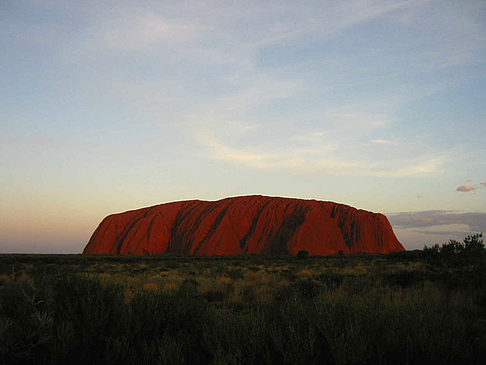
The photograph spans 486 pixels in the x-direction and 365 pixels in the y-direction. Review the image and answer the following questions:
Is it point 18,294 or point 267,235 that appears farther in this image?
point 267,235

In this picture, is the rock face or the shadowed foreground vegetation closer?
the shadowed foreground vegetation

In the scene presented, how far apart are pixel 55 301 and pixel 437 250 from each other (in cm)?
1245

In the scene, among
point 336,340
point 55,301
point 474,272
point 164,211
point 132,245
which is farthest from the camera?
point 164,211

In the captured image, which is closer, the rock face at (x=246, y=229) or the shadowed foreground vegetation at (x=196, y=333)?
the shadowed foreground vegetation at (x=196, y=333)

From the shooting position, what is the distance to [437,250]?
1286 cm

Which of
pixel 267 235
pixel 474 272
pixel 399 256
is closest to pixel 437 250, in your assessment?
pixel 474 272

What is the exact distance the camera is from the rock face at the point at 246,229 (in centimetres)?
5781

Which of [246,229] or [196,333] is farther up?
[246,229]

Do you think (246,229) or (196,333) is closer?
(196,333)

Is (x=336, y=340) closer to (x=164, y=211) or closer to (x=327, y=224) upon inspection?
(x=327, y=224)

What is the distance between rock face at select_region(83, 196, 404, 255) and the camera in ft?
190

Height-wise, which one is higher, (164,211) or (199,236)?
(164,211)

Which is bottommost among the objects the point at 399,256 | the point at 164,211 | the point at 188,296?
the point at 399,256

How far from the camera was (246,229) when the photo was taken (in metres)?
61.8
